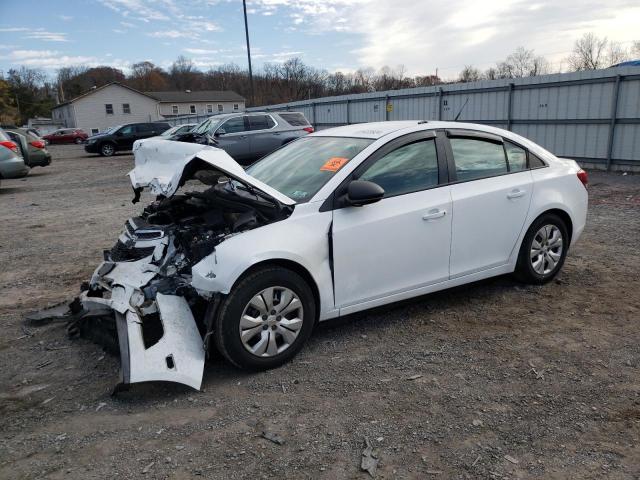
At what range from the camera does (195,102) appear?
246 ft

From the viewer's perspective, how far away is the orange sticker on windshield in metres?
3.96

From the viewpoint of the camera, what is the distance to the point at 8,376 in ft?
11.9

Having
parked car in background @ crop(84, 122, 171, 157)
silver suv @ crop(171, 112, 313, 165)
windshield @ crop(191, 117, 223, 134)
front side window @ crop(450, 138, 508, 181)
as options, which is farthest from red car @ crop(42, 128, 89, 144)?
front side window @ crop(450, 138, 508, 181)

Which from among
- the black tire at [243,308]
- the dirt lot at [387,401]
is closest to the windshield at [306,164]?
the black tire at [243,308]

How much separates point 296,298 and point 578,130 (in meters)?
12.5

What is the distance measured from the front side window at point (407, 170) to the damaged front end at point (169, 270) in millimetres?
805

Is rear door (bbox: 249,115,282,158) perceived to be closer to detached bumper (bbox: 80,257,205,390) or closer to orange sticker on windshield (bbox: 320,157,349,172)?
orange sticker on windshield (bbox: 320,157,349,172)

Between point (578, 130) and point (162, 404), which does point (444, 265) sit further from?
point (578, 130)

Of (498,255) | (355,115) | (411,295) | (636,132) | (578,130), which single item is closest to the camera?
(411,295)

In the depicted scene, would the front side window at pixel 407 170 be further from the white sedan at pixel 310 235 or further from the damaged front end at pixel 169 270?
the damaged front end at pixel 169 270

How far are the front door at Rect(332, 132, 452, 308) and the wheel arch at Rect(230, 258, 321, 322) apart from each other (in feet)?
0.54

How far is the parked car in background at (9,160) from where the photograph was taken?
13594 mm

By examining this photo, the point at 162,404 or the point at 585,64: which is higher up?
the point at 585,64

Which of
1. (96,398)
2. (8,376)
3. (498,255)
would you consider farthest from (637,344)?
(8,376)
